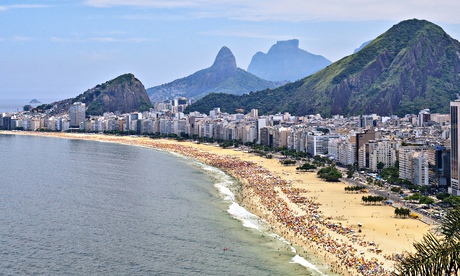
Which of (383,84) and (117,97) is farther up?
(383,84)

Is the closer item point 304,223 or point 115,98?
point 304,223

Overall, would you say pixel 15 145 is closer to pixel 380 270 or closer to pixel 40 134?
pixel 40 134

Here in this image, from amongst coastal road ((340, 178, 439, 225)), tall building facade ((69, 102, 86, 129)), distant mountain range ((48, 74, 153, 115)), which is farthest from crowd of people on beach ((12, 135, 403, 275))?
distant mountain range ((48, 74, 153, 115))

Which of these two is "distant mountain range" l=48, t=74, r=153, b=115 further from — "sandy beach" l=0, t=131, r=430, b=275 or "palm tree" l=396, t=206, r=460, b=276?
"palm tree" l=396, t=206, r=460, b=276

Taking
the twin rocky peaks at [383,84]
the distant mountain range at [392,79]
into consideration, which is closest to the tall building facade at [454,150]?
the distant mountain range at [392,79]

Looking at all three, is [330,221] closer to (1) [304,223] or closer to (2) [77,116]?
(1) [304,223]

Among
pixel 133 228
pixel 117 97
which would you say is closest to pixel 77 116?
pixel 117 97

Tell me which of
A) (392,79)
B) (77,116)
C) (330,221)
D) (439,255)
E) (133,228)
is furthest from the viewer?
(77,116)

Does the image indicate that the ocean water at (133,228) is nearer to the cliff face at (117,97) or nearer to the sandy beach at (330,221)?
the sandy beach at (330,221)
